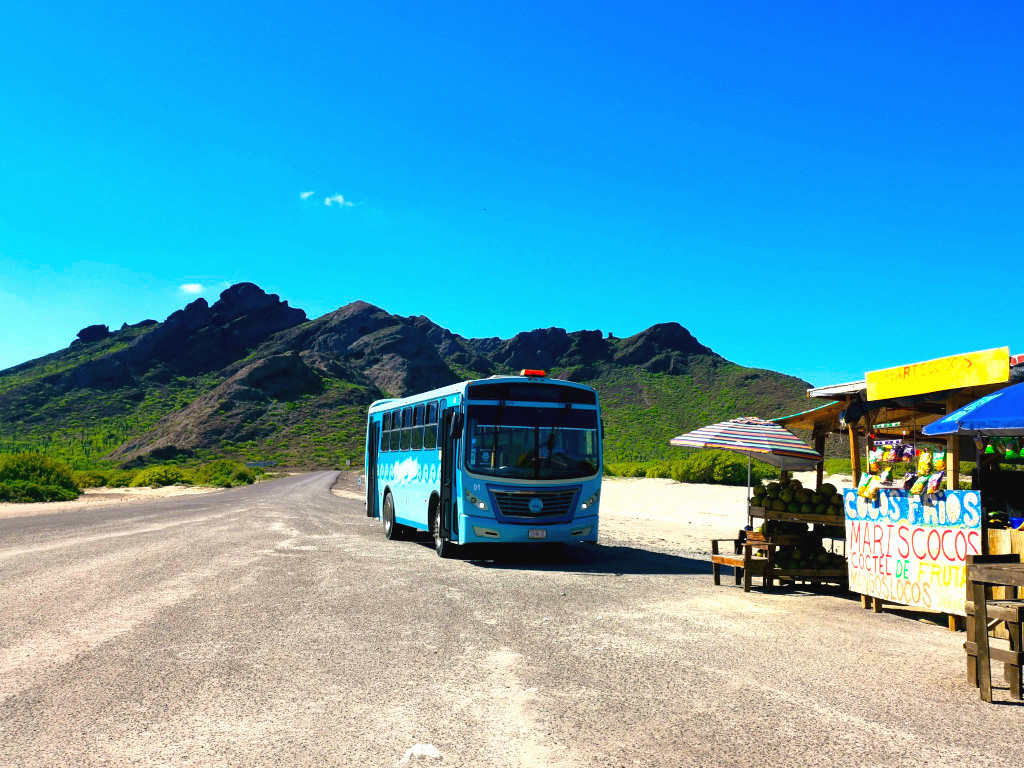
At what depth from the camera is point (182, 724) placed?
16.7 ft

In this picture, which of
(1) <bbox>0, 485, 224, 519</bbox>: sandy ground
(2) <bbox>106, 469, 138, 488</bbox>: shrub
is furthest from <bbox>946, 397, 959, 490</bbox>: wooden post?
(2) <bbox>106, 469, 138, 488</bbox>: shrub

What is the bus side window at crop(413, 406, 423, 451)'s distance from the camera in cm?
1736

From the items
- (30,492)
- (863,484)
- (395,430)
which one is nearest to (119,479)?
(30,492)

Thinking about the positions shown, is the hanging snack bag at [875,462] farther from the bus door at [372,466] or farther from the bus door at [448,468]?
the bus door at [372,466]

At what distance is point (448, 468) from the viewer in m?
15.1

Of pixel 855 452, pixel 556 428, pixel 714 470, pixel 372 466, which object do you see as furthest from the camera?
pixel 714 470

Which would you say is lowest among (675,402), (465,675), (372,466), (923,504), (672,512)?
(672,512)

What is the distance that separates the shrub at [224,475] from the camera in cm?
6000

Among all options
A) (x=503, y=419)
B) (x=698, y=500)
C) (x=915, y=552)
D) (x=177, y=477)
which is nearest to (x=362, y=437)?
(x=177, y=477)

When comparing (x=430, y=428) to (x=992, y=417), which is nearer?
(x=992, y=417)

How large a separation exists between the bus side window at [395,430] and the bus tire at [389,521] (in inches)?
47.4

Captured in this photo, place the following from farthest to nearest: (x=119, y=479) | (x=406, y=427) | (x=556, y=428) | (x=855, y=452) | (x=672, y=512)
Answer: (x=119, y=479) → (x=672, y=512) → (x=406, y=427) → (x=556, y=428) → (x=855, y=452)

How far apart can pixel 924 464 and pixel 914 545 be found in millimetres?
892

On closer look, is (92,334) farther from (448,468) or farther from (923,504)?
(923,504)
